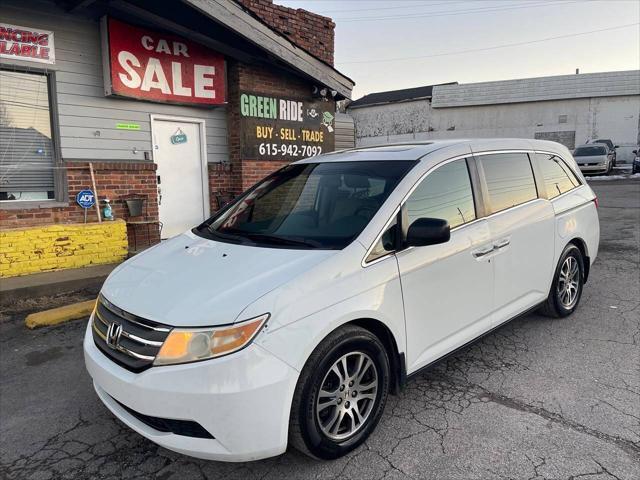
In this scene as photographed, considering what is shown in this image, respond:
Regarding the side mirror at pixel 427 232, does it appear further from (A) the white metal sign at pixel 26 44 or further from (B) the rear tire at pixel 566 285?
(A) the white metal sign at pixel 26 44

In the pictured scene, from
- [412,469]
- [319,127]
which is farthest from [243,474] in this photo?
[319,127]

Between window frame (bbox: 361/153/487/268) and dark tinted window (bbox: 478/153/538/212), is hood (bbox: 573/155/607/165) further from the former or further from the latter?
window frame (bbox: 361/153/487/268)

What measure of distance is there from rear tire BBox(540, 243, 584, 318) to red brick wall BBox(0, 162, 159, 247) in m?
5.89

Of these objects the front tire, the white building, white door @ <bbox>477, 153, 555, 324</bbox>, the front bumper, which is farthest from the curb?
the white building

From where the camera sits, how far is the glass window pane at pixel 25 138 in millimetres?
6168

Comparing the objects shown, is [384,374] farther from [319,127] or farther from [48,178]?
[319,127]

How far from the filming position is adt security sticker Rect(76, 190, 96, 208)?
264 inches

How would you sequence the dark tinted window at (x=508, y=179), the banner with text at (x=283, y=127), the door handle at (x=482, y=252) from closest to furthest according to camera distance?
the door handle at (x=482, y=252) < the dark tinted window at (x=508, y=179) < the banner with text at (x=283, y=127)

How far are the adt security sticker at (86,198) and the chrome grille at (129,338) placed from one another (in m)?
4.65

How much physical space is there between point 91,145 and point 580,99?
104 feet

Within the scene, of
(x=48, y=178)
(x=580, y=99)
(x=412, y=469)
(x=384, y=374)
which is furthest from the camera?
(x=580, y=99)

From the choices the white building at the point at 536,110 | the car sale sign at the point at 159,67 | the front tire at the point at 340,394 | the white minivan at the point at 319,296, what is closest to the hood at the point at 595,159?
the white building at the point at 536,110

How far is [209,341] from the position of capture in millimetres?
2172

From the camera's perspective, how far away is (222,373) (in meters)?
2.12
